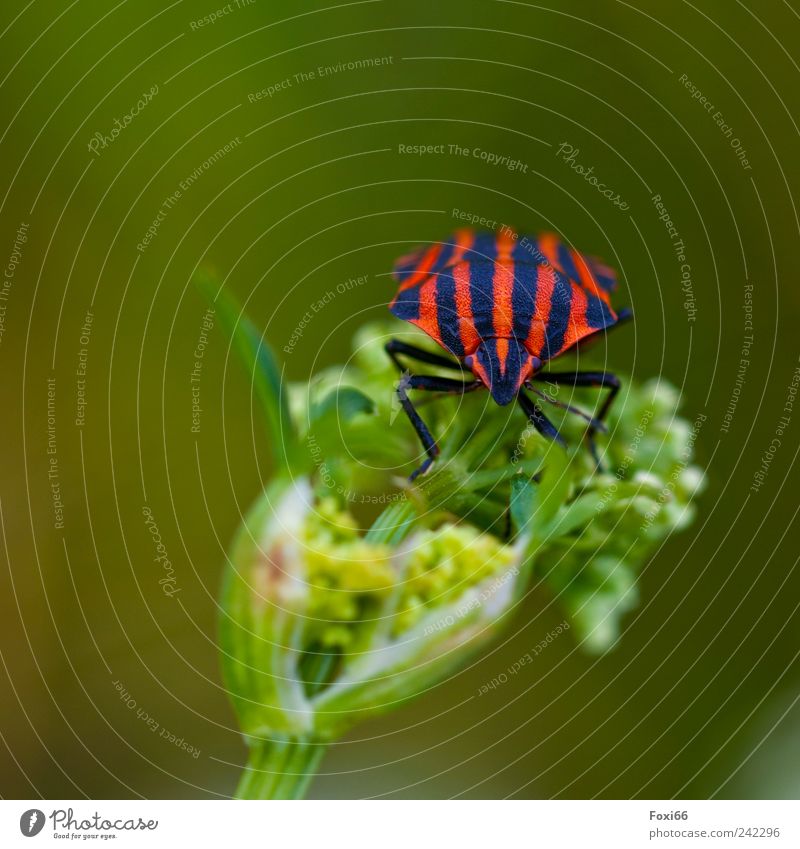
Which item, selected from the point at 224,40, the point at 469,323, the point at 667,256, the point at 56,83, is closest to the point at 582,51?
the point at 667,256

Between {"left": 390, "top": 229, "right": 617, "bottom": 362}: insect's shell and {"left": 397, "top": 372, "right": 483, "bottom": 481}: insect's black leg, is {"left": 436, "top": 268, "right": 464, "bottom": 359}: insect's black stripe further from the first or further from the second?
{"left": 397, "top": 372, "right": 483, "bottom": 481}: insect's black leg

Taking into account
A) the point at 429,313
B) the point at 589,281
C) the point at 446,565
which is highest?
the point at 589,281

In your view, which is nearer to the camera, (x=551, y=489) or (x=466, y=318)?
(x=551, y=489)

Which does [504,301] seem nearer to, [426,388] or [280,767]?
[426,388]

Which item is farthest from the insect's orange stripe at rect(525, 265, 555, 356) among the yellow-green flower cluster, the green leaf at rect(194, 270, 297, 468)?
the green leaf at rect(194, 270, 297, 468)

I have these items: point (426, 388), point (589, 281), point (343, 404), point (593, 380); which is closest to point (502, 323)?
point (426, 388)

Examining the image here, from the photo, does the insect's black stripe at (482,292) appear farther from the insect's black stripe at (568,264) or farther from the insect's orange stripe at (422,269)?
the insect's black stripe at (568,264)

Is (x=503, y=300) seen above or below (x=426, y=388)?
above
